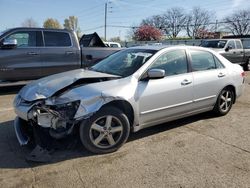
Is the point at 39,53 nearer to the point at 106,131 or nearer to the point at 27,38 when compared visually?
the point at 27,38

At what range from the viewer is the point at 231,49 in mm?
14641

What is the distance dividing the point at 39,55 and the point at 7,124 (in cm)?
352

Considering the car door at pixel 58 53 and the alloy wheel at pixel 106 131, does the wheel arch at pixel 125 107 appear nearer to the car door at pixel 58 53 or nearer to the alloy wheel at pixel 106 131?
the alloy wheel at pixel 106 131

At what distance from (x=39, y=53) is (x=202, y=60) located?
4.95 m

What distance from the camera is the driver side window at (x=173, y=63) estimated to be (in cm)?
481

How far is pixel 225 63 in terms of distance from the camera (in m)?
5.95

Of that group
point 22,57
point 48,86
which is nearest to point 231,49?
point 22,57

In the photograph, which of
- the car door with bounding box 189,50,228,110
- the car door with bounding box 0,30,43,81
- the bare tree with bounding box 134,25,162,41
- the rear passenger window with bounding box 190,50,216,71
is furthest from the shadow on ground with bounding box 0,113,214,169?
the bare tree with bounding box 134,25,162,41

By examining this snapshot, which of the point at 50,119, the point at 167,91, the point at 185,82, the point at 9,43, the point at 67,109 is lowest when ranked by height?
the point at 50,119

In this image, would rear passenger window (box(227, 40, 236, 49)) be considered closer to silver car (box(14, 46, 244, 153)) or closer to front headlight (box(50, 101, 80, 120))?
silver car (box(14, 46, 244, 153))

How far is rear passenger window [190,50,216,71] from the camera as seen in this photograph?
5318mm

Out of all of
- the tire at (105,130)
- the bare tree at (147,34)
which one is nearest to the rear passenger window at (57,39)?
the tire at (105,130)

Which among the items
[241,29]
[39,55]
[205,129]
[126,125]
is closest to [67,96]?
[126,125]

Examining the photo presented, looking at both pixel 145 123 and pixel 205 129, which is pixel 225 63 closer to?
pixel 205 129
